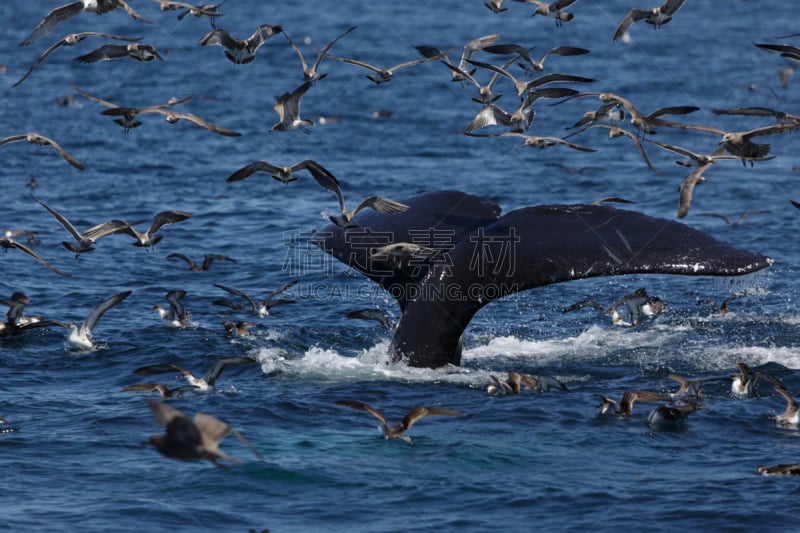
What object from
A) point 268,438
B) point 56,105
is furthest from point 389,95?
point 268,438

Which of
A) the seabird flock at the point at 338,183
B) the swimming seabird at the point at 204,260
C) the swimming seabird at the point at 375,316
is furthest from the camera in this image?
the swimming seabird at the point at 204,260

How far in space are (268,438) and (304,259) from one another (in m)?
11.5

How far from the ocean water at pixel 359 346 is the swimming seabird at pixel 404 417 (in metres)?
0.19

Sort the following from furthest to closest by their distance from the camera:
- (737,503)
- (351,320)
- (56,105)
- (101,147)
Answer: (56,105), (101,147), (351,320), (737,503)

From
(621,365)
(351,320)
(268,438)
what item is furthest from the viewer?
(351,320)

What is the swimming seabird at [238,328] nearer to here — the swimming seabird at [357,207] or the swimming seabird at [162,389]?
the swimming seabird at [162,389]

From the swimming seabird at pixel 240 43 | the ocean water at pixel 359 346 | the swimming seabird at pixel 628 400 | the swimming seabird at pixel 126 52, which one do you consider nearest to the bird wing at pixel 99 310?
the ocean water at pixel 359 346

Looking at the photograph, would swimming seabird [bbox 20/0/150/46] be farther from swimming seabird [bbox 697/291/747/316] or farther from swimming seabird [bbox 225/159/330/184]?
swimming seabird [bbox 697/291/747/316]

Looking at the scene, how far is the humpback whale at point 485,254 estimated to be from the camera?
11859 millimetres

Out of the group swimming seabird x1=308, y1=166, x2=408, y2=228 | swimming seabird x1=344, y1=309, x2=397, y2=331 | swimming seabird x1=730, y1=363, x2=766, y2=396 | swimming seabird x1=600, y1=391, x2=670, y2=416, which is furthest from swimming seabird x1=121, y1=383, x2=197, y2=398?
swimming seabird x1=730, y1=363, x2=766, y2=396

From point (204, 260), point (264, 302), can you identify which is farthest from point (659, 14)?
point (204, 260)

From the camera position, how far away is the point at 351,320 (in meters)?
19.1

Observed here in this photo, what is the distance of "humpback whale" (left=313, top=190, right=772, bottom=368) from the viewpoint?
467 inches

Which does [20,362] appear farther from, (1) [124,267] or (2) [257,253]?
(2) [257,253]
